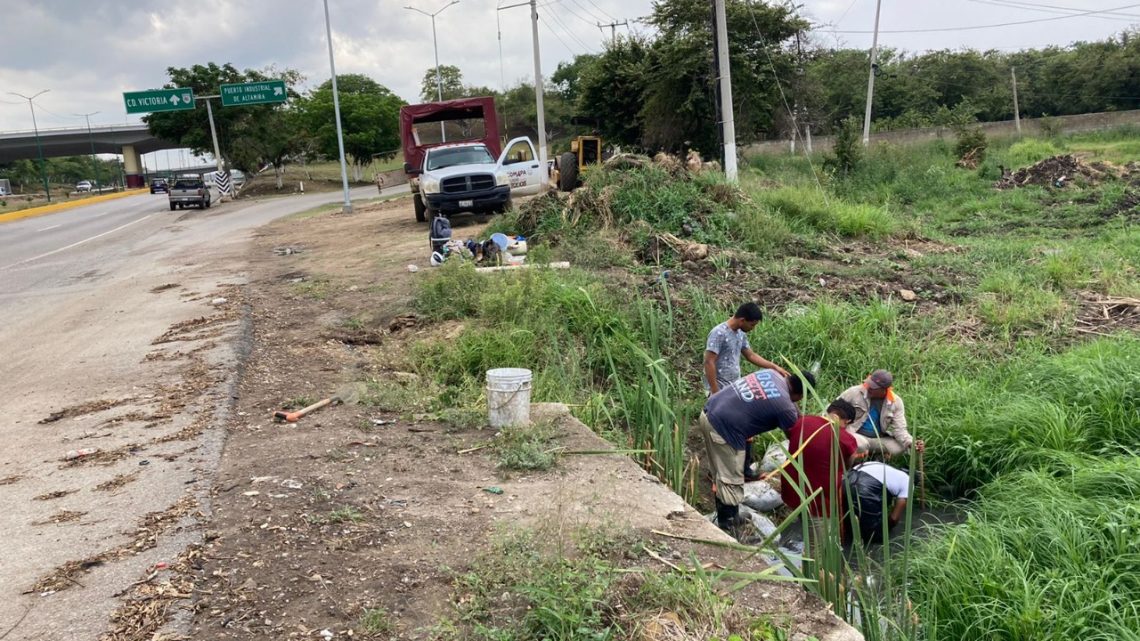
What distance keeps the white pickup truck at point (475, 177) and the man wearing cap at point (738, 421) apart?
1140 cm

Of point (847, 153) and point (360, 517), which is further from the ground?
Answer: point (847, 153)

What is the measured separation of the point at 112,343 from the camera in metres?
8.56

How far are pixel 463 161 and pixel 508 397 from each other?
41.8ft

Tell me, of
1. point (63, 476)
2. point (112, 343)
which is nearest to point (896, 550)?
point (63, 476)

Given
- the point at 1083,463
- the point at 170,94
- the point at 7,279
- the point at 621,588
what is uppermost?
the point at 170,94

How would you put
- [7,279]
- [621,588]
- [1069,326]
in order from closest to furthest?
[621,588] → [1069,326] → [7,279]

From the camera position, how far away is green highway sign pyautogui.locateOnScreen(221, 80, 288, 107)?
37000 millimetres

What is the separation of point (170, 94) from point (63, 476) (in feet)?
123

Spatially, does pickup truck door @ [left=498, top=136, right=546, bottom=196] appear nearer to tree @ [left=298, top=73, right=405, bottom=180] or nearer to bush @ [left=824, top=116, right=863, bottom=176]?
bush @ [left=824, top=116, right=863, bottom=176]

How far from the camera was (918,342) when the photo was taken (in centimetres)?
808

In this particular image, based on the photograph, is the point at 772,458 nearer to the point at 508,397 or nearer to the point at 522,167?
the point at 508,397

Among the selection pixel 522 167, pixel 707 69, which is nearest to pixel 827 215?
pixel 522 167

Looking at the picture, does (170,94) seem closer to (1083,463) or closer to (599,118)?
(599,118)

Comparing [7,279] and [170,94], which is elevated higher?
[170,94]
